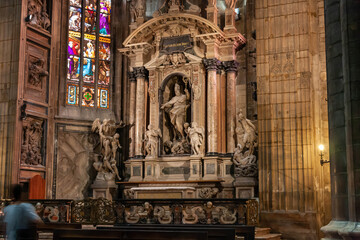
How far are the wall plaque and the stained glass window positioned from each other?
105 inches

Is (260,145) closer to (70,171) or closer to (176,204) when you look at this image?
(176,204)

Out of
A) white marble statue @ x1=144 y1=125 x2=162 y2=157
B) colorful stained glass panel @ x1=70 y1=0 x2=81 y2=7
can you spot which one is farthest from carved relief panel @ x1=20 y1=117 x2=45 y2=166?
colorful stained glass panel @ x1=70 y1=0 x2=81 y2=7

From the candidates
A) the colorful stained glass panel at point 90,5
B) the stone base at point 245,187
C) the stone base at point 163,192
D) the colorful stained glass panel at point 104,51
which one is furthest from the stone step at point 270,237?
the colorful stained glass panel at point 90,5

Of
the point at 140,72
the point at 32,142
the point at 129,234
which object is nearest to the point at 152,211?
the point at 129,234

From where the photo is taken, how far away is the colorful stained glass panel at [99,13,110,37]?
20.5 meters

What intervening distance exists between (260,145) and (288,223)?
225 centimetres

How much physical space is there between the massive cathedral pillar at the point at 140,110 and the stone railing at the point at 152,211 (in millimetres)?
4684

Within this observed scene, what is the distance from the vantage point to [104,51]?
66.9 ft

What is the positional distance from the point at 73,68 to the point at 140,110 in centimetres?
316

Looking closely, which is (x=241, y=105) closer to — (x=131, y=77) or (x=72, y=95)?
(x=131, y=77)

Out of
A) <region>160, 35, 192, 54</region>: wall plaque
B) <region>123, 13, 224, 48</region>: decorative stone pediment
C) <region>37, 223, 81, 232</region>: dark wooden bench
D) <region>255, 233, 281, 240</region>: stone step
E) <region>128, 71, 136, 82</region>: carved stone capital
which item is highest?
<region>123, 13, 224, 48</region>: decorative stone pediment

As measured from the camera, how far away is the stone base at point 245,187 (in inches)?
636

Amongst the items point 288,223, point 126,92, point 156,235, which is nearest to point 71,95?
point 126,92

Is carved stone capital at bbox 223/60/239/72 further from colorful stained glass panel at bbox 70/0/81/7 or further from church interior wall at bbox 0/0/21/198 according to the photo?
church interior wall at bbox 0/0/21/198
